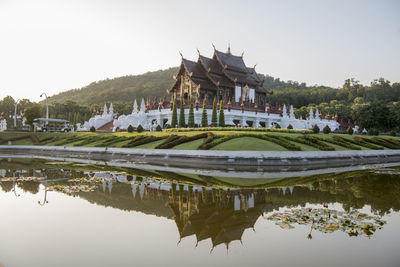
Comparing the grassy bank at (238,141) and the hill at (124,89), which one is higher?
the hill at (124,89)

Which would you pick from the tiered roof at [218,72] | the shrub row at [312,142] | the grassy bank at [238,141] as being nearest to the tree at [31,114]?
the grassy bank at [238,141]

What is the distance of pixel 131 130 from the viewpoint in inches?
1532

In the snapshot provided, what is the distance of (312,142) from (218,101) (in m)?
20.1

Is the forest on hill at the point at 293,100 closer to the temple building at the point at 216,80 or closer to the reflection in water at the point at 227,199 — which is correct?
the temple building at the point at 216,80

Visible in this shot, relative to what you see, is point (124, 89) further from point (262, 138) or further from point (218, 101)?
point (262, 138)

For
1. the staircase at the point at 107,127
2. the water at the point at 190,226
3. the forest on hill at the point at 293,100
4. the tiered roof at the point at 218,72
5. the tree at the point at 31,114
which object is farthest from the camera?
the forest on hill at the point at 293,100

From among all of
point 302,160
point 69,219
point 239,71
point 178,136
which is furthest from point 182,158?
point 239,71

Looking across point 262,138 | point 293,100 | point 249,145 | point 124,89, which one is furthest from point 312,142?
point 124,89

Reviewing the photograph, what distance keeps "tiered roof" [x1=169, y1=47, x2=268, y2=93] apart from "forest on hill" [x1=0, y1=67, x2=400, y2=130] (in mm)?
12067

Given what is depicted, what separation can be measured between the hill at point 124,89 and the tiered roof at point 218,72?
5353 cm

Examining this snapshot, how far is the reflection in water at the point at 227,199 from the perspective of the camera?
7566 mm

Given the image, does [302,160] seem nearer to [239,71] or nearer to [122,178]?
[122,178]

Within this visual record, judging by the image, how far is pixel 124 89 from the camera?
11656 cm

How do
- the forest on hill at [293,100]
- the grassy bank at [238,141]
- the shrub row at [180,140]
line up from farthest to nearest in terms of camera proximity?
A: 1. the forest on hill at [293,100]
2. the shrub row at [180,140]
3. the grassy bank at [238,141]
